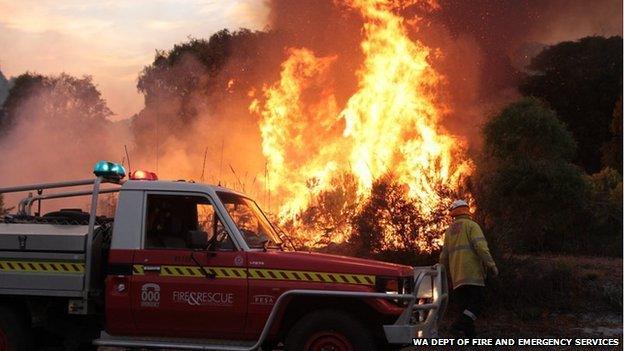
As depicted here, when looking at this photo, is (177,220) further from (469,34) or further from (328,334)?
(469,34)

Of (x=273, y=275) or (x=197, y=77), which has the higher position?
(x=197, y=77)

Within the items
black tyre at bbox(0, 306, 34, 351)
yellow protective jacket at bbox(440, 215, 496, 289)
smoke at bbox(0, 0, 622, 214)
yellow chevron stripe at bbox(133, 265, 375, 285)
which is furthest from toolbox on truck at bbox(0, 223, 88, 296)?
smoke at bbox(0, 0, 622, 214)

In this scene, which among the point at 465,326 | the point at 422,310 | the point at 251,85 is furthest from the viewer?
the point at 251,85

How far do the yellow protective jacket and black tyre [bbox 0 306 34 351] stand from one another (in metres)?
4.81

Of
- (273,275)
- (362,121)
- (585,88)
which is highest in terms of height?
(585,88)

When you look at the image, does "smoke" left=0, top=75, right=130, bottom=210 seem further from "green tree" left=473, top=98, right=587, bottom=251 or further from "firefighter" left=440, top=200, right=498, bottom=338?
"firefighter" left=440, top=200, right=498, bottom=338

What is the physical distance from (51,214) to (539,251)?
1305 centimetres

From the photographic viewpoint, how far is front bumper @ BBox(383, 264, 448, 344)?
272 inches

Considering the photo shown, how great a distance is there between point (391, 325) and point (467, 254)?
260 centimetres

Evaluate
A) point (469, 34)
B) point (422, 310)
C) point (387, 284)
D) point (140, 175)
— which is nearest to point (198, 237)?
point (140, 175)

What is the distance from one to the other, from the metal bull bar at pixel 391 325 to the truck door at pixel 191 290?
0.13 meters

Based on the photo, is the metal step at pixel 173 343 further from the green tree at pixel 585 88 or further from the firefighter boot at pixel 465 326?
the green tree at pixel 585 88

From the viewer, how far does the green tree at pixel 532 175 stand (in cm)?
1923

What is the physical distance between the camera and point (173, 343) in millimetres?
7145
